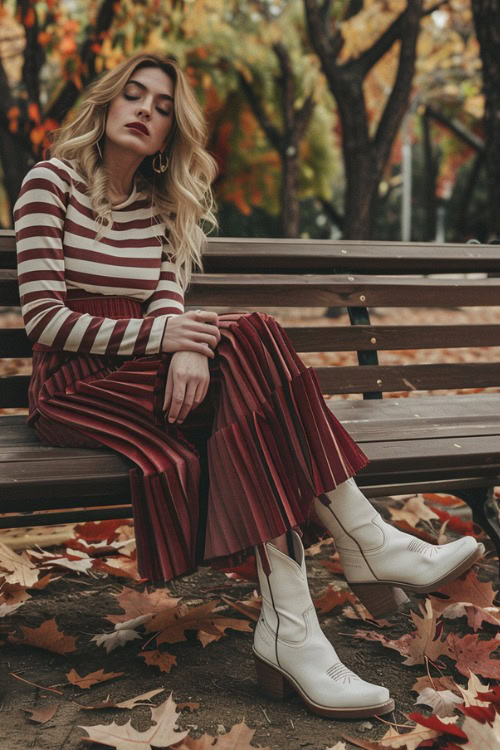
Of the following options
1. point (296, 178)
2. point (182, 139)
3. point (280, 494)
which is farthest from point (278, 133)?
point (280, 494)

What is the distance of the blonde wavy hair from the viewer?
2.54m

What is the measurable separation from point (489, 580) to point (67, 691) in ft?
4.85

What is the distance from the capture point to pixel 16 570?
265cm

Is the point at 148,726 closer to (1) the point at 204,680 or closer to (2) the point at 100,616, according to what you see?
(1) the point at 204,680

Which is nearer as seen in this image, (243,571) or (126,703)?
(126,703)

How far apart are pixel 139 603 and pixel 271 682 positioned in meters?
0.65

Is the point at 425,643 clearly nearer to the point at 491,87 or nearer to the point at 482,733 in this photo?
the point at 482,733

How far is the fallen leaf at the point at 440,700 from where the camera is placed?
198 cm

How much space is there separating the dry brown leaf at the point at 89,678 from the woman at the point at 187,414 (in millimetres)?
314

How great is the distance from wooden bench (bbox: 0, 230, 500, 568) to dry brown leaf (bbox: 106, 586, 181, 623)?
0.84ft

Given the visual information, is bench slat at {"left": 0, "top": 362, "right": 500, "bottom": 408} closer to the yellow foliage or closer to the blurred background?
the blurred background

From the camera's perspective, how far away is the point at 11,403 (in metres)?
2.72

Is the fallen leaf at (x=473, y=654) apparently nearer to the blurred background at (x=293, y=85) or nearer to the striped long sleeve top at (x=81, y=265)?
the striped long sleeve top at (x=81, y=265)

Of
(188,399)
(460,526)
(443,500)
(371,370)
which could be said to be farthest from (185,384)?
(443,500)
